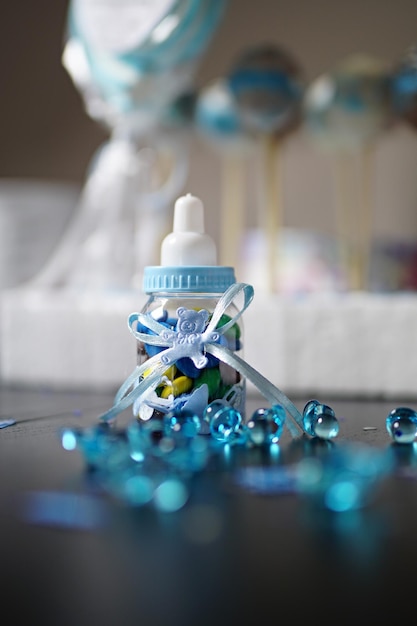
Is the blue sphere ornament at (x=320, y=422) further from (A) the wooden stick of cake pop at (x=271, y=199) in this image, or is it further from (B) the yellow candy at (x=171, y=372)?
(A) the wooden stick of cake pop at (x=271, y=199)

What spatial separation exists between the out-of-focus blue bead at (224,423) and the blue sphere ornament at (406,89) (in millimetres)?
580

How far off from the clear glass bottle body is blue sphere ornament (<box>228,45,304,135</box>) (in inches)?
19.4

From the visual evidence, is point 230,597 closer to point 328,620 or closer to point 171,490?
point 328,620

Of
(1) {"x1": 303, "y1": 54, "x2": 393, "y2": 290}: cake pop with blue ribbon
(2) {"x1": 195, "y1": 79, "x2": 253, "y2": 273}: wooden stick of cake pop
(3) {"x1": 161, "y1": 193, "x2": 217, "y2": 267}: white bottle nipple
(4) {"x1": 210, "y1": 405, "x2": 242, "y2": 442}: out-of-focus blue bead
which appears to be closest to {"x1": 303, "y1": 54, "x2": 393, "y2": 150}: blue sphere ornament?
(1) {"x1": 303, "y1": 54, "x2": 393, "y2": 290}: cake pop with blue ribbon

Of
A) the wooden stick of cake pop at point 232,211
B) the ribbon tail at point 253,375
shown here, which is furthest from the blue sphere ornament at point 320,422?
the wooden stick of cake pop at point 232,211

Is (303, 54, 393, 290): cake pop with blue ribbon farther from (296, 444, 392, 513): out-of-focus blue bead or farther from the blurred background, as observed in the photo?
(296, 444, 392, 513): out-of-focus blue bead

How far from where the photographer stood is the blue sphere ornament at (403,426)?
521 mm

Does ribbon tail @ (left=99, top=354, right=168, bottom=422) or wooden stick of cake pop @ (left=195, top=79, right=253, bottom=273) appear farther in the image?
wooden stick of cake pop @ (left=195, top=79, right=253, bottom=273)

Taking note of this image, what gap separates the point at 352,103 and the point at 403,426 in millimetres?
558

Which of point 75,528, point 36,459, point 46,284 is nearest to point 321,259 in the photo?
point 46,284

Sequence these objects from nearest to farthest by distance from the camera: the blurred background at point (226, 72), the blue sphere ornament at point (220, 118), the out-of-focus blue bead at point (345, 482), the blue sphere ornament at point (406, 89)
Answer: the out-of-focus blue bead at point (345, 482)
the blue sphere ornament at point (406, 89)
the blue sphere ornament at point (220, 118)
the blurred background at point (226, 72)

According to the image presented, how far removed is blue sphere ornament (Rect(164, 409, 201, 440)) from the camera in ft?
1.61

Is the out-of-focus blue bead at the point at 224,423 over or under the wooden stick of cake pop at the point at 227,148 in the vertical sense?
under

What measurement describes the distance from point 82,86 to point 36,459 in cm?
64
